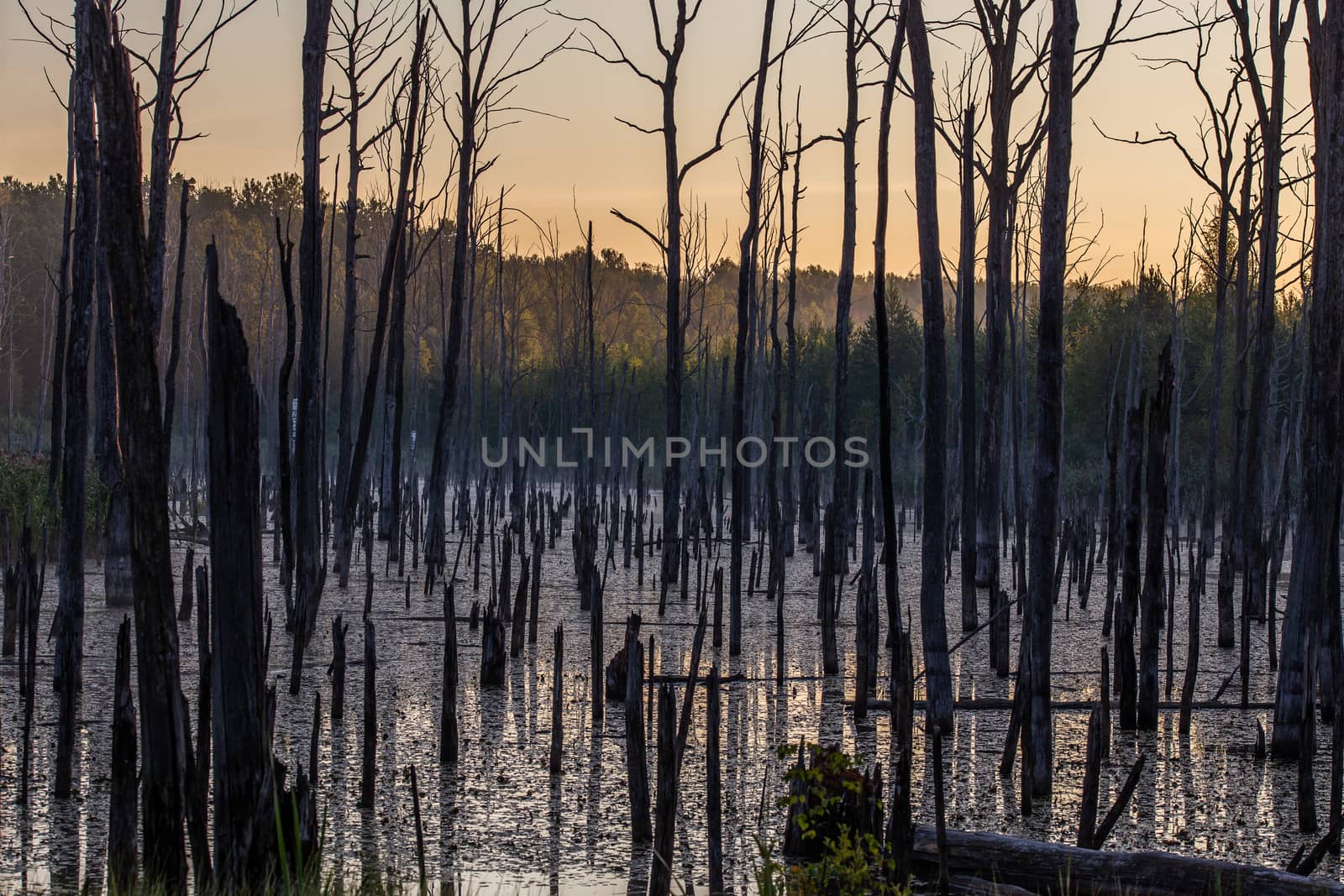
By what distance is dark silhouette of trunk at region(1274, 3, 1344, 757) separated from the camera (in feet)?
14.9

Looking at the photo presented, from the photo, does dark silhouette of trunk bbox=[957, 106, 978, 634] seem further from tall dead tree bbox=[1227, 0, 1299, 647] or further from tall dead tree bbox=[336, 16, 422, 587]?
tall dead tree bbox=[336, 16, 422, 587]

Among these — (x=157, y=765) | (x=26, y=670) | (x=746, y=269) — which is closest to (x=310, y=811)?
(x=157, y=765)

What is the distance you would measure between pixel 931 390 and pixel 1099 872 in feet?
7.58

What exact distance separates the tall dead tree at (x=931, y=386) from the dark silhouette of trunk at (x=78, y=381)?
3.19 metres

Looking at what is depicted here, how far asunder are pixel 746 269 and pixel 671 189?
3.81 feet

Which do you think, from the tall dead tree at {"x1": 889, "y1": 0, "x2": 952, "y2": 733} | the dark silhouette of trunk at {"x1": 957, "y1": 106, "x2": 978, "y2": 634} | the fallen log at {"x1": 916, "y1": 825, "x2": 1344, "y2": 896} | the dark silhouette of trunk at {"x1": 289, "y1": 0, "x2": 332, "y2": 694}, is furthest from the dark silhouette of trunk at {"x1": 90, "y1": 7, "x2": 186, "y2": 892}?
the dark silhouette of trunk at {"x1": 957, "y1": 106, "x2": 978, "y2": 634}

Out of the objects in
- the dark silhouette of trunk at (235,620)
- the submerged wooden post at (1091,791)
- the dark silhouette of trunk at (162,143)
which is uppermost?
the dark silhouette of trunk at (162,143)

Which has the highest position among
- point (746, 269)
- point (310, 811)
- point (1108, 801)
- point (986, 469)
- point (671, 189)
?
point (671, 189)

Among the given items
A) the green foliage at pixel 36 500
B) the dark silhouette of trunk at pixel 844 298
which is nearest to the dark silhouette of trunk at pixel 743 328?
the dark silhouette of trunk at pixel 844 298

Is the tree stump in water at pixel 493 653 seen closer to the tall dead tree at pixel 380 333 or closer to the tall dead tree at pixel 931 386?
the tall dead tree at pixel 931 386

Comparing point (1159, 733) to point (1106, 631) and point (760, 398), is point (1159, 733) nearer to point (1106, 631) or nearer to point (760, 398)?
point (1106, 631)

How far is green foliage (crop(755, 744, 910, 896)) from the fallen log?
22 centimetres

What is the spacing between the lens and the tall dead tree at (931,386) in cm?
501

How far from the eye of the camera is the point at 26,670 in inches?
163
